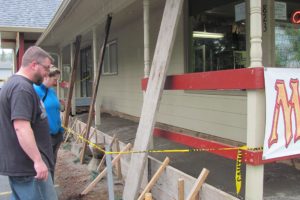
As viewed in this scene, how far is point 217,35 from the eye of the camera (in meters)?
6.80

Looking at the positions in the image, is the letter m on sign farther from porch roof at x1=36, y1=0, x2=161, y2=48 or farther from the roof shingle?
the roof shingle

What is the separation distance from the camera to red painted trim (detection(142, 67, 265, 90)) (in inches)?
126

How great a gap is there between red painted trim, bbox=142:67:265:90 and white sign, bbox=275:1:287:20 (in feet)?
7.68

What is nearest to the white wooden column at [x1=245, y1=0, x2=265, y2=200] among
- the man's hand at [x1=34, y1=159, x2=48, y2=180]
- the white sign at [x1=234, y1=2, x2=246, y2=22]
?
the man's hand at [x1=34, y1=159, x2=48, y2=180]

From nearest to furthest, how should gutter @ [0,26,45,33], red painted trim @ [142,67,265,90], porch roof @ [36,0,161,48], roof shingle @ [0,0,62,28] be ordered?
1. red painted trim @ [142,67,265,90]
2. porch roof @ [36,0,161,48]
3. gutter @ [0,26,45,33]
4. roof shingle @ [0,0,62,28]

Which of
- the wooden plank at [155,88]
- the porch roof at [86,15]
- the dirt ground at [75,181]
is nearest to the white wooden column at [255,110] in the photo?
the wooden plank at [155,88]

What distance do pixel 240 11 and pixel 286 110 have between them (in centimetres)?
303

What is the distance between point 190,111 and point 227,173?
2691 millimetres

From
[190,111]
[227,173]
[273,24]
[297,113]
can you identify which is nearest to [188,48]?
[190,111]

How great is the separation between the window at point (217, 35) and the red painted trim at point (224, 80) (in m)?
2.13

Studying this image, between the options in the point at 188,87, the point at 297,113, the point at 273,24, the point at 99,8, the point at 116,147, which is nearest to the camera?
the point at 297,113

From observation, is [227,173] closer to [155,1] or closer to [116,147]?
[116,147]

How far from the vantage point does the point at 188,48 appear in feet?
24.9

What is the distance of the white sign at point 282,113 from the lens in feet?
10.7
